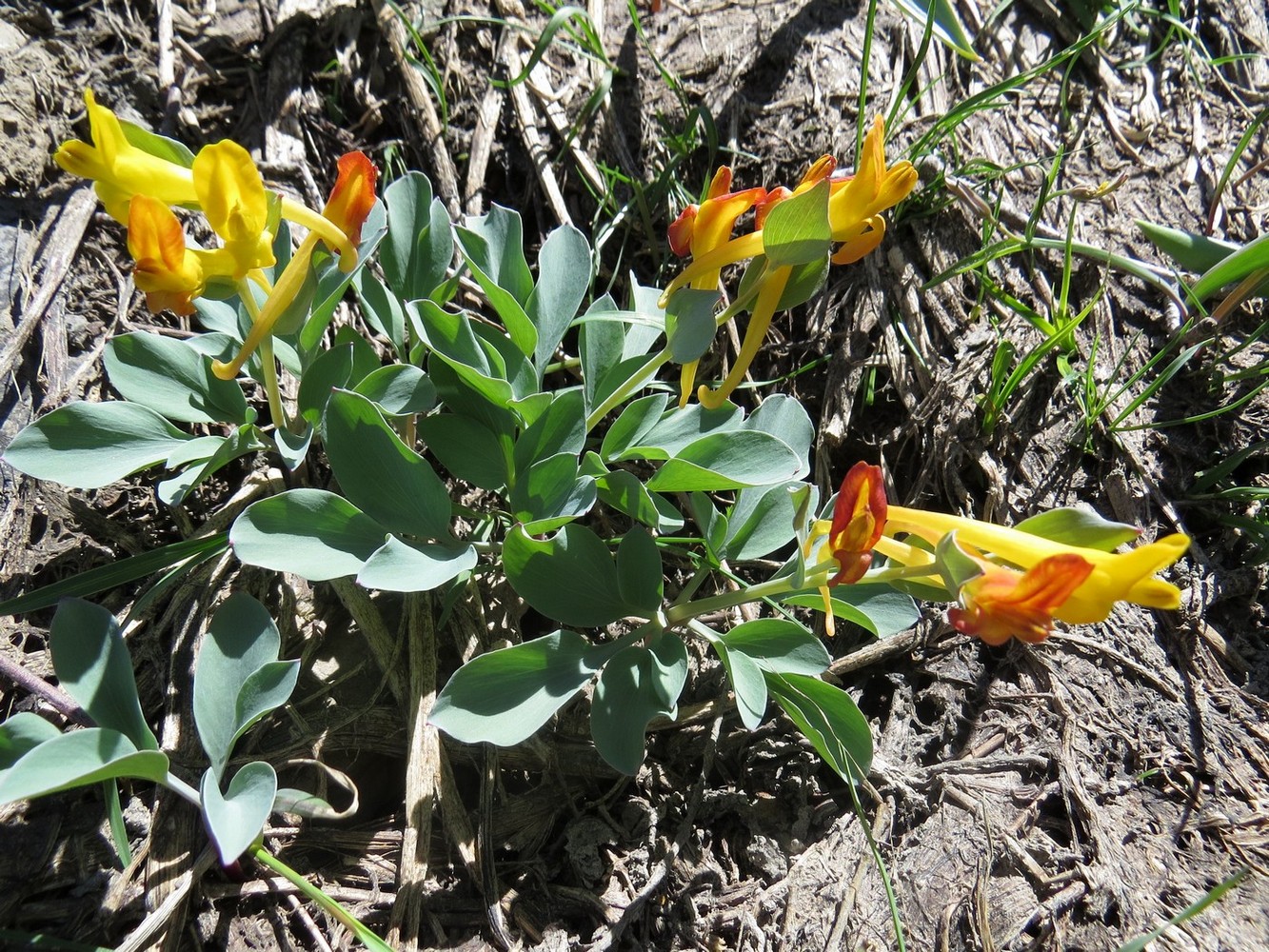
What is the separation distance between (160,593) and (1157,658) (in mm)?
2435

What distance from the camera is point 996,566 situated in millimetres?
1412

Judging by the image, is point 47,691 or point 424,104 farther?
point 424,104

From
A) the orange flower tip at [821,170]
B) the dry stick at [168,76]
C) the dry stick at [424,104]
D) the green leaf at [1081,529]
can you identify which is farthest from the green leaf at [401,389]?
the dry stick at [168,76]

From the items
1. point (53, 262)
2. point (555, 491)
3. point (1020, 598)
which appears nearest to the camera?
point (1020, 598)

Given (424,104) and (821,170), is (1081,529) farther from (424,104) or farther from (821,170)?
(424,104)

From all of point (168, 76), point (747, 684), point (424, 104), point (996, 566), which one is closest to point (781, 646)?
point (747, 684)

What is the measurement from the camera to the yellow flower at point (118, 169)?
4.81ft

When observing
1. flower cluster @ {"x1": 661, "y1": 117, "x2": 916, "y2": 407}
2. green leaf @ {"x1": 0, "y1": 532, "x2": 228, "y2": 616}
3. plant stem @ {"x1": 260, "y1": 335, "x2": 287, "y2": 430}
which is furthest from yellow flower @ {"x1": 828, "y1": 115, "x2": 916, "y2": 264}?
green leaf @ {"x1": 0, "y1": 532, "x2": 228, "y2": 616}

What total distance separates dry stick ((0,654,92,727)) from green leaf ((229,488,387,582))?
1.91ft

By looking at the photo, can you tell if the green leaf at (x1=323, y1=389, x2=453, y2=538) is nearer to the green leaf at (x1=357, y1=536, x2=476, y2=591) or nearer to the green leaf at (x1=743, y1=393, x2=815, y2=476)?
the green leaf at (x1=357, y1=536, x2=476, y2=591)

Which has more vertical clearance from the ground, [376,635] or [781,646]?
[781,646]

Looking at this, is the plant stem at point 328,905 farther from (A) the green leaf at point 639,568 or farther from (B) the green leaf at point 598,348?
(B) the green leaf at point 598,348

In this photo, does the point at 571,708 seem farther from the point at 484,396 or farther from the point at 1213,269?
the point at 1213,269

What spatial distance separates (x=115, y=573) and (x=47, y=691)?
10.5 inches
